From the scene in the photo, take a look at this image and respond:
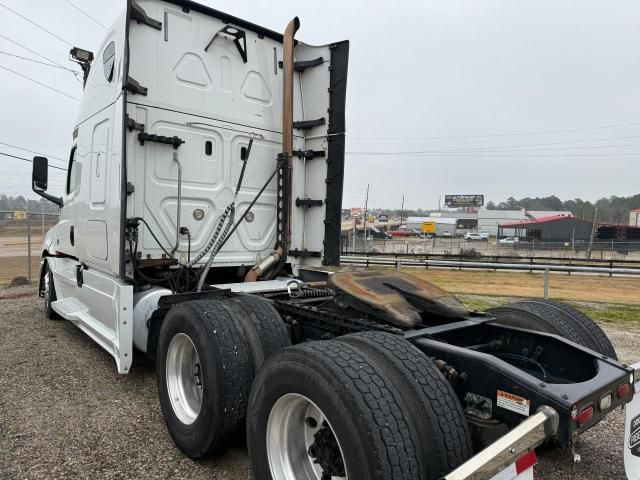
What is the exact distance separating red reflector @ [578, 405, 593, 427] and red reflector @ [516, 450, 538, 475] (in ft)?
0.92

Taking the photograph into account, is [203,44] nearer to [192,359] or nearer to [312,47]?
[312,47]

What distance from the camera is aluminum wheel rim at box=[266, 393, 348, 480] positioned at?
7.68 ft

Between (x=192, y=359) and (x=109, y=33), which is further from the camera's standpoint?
(x=109, y=33)

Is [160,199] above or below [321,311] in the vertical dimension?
above

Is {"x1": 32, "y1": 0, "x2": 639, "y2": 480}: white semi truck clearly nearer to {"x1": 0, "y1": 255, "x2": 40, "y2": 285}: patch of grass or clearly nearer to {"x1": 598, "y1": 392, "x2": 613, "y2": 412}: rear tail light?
{"x1": 598, "y1": 392, "x2": 613, "y2": 412}: rear tail light

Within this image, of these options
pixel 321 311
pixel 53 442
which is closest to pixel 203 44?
pixel 321 311

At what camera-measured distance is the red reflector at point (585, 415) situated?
6.37 ft

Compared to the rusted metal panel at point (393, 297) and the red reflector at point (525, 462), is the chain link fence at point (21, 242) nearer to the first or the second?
the rusted metal panel at point (393, 297)

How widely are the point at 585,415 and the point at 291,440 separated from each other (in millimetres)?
1367

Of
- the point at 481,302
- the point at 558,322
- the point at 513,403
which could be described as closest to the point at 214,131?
the point at 558,322

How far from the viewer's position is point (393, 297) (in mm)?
3080

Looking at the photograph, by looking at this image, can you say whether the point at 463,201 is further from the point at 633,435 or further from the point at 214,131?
the point at 633,435

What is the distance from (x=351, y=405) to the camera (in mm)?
1923

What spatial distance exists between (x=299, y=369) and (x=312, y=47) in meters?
4.05
